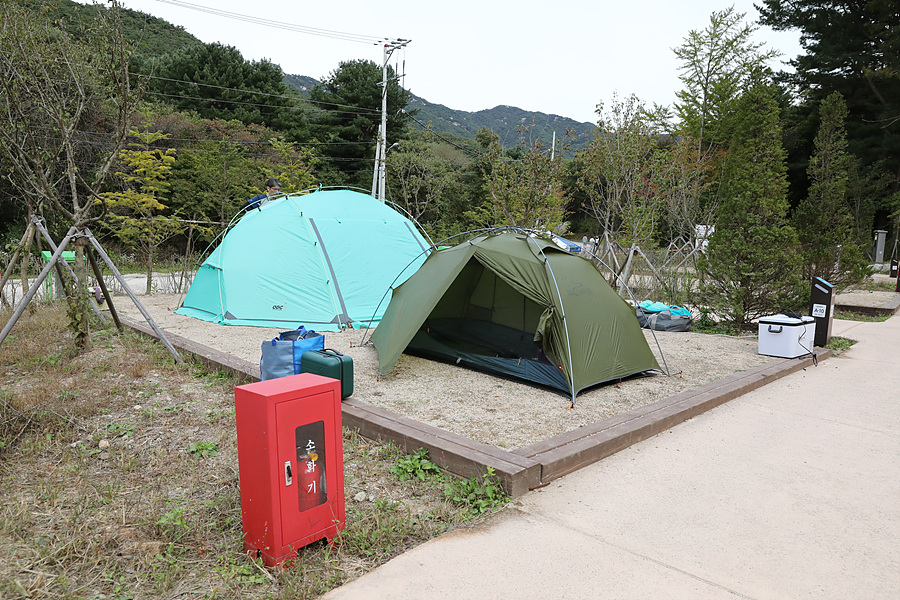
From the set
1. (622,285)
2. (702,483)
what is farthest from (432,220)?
(702,483)

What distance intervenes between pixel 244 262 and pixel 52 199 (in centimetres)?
354

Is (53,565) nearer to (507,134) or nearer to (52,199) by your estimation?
(52,199)

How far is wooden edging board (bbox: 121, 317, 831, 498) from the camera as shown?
366 centimetres

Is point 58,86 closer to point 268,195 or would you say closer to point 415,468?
point 268,195

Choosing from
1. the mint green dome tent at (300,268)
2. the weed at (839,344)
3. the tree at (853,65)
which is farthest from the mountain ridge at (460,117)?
the weed at (839,344)

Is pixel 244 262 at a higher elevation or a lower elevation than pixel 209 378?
higher

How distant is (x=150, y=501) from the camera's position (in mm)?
3246

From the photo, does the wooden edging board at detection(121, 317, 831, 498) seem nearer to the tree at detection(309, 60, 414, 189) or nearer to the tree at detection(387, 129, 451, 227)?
the tree at detection(387, 129, 451, 227)

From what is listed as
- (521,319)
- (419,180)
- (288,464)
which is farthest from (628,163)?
(419,180)

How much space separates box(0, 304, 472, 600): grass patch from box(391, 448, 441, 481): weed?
0.14ft

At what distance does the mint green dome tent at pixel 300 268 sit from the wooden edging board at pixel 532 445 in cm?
308

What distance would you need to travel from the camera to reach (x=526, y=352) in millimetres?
6340

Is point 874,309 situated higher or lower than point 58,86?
lower

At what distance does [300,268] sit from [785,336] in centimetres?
704
